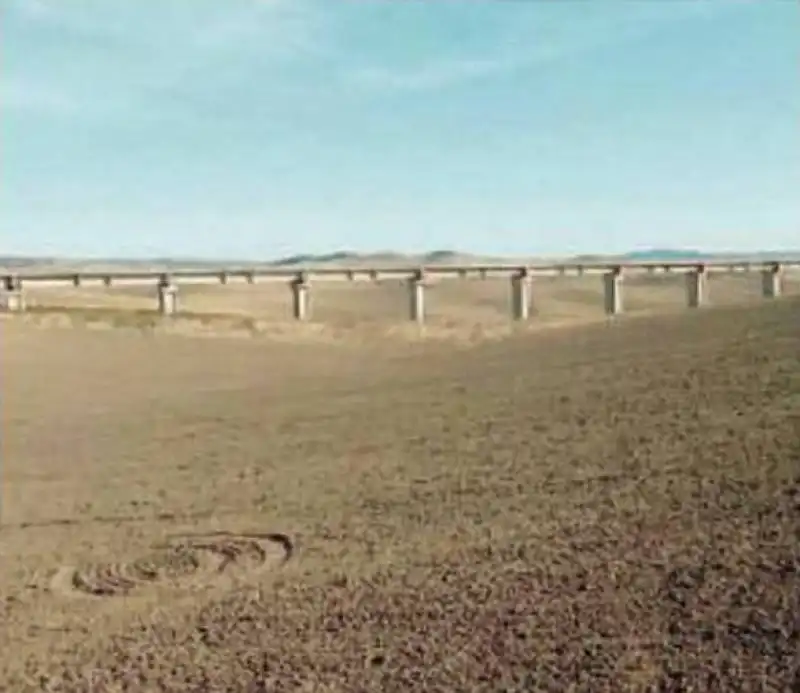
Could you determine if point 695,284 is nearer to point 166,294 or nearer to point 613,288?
point 613,288

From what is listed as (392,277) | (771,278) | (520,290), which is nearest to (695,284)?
(771,278)

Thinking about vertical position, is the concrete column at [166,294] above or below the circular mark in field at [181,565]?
above

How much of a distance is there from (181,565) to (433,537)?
5.83 ft

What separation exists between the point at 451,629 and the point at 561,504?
260cm

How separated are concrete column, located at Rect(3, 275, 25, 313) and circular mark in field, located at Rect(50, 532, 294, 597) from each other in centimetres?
3651

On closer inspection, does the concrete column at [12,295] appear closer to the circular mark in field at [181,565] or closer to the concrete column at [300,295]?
the concrete column at [300,295]

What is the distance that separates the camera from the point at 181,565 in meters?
9.43

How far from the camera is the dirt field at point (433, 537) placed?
22.9 feet

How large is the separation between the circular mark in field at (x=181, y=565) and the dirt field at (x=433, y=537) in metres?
0.03

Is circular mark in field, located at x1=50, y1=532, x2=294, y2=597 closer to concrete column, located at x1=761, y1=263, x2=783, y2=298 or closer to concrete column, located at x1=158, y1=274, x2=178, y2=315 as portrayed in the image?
concrete column, located at x1=158, y1=274, x2=178, y2=315

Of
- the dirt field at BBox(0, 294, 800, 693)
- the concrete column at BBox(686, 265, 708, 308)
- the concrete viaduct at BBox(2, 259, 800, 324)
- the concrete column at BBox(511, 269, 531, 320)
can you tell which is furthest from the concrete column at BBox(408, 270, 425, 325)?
the dirt field at BBox(0, 294, 800, 693)

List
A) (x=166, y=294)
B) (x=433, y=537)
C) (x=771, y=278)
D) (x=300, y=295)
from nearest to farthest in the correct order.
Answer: (x=433, y=537) < (x=166, y=294) < (x=300, y=295) < (x=771, y=278)

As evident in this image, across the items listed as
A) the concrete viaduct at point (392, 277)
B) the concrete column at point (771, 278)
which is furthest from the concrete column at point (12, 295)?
the concrete column at point (771, 278)

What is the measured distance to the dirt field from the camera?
6969mm
